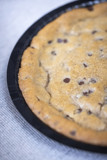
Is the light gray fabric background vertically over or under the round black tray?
under

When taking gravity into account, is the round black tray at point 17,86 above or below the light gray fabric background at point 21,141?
above

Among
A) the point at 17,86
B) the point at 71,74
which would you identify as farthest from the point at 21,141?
the point at 71,74

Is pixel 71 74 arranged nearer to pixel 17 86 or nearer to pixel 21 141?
pixel 17 86

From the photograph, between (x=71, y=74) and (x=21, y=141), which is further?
(x=71, y=74)

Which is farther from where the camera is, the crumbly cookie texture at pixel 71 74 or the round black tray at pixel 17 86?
the crumbly cookie texture at pixel 71 74

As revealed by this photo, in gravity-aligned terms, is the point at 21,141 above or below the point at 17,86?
below
